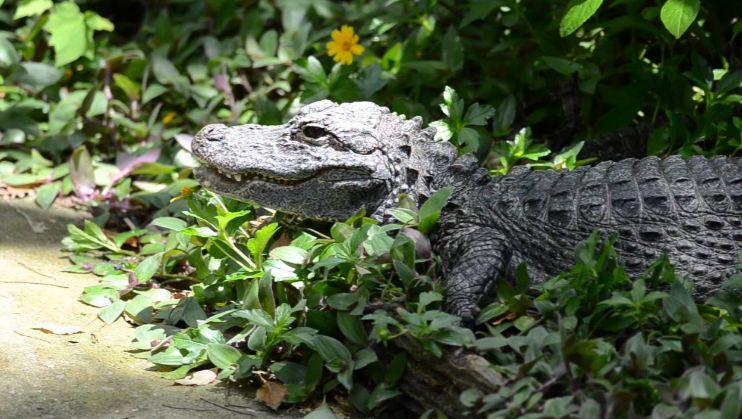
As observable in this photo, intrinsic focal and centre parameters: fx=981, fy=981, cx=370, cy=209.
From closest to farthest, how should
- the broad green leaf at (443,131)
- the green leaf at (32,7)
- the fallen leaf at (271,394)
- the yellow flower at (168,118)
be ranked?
the fallen leaf at (271,394) < the broad green leaf at (443,131) < the yellow flower at (168,118) < the green leaf at (32,7)

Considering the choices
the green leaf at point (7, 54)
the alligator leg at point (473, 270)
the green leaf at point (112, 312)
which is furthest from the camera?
the green leaf at point (7, 54)

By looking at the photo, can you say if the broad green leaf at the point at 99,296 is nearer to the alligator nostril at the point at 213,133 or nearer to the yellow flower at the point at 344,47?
the alligator nostril at the point at 213,133

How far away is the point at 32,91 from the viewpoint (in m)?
5.73

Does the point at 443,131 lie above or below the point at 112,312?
above

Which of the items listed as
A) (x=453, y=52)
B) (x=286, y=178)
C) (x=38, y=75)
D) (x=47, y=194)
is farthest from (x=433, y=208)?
(x=38, y=75)

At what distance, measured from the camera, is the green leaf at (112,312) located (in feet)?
12.7

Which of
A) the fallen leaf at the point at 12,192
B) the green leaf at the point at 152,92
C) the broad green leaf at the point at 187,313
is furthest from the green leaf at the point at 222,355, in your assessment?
the green leaf at the point at 152,92

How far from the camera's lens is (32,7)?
19.3ft

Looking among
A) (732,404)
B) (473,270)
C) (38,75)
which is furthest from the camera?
(38,75)

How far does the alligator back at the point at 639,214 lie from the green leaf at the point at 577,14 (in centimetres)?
63

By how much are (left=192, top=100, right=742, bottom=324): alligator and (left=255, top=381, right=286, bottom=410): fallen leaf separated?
65cm

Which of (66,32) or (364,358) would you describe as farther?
(66,32)

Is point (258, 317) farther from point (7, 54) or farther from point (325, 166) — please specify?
point (7, 54)

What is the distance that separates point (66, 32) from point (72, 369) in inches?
116
